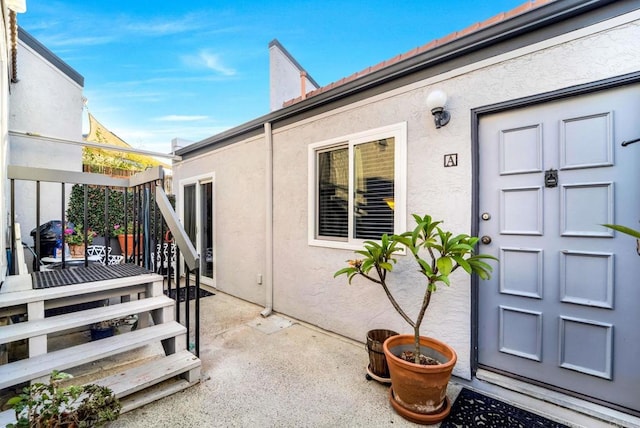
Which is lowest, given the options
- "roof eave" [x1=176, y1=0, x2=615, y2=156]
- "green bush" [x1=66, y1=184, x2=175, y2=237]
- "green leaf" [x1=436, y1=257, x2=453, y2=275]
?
"green leaf" [x1=436, y1=257, x2=453, y2=275]

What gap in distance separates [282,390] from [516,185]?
2496 mm

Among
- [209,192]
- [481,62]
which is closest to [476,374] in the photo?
[481,62]

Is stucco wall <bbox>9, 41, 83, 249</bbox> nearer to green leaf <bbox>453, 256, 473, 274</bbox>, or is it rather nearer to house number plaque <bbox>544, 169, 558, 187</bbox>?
green leaf <bbox>453, 256, 473, 274</bbox>

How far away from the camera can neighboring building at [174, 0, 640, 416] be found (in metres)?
1.82

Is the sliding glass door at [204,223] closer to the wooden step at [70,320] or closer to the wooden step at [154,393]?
the wooden step at [70,320]

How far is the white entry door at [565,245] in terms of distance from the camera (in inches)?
71.1

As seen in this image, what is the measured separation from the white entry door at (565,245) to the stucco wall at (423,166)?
0.56 ft

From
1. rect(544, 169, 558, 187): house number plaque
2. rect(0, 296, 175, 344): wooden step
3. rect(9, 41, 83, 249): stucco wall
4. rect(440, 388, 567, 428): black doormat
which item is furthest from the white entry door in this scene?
rect(9, 41, 83, 249): stucco wall

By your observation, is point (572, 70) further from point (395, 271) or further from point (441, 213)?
point (395, 271)

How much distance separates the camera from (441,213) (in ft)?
7.97

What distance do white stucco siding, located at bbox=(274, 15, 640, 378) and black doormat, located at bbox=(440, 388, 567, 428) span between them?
11.2 inches

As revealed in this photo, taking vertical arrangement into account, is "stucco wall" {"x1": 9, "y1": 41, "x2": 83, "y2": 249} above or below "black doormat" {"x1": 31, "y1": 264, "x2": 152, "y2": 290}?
above

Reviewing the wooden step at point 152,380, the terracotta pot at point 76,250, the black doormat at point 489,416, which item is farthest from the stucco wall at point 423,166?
the terracotta pot at point 76,250

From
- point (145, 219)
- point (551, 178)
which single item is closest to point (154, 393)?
point (145, 219)
